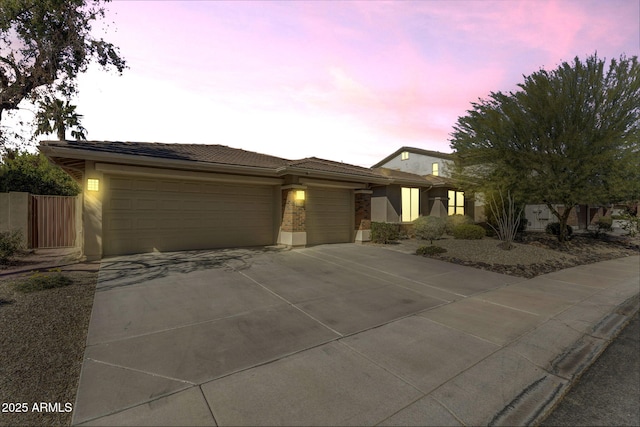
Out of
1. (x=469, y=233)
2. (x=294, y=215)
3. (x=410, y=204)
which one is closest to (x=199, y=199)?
(x=294, y=215)

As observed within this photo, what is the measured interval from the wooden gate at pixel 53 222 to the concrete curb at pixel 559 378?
52.7 ft

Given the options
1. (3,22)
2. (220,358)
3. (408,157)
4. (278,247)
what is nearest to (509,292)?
(220,358)

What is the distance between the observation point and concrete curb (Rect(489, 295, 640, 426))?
2863 mm

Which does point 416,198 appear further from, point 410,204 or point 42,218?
point 42,218

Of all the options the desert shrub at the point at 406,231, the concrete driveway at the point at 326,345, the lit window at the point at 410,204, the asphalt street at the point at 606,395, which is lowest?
the asphalt street at the point at 606,395

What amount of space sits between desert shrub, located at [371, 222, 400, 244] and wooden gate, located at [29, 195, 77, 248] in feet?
43.8

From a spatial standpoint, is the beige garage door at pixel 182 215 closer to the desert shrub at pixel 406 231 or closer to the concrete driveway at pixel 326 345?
the concrete driveway at pixel 326 345

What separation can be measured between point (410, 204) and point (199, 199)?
13.2 m

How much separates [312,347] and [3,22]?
13.9 metres

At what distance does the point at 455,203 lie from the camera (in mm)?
21188

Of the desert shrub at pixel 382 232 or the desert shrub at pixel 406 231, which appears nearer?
the desert shrub at pixel 382 232

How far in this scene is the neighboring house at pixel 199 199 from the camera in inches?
Result: 355

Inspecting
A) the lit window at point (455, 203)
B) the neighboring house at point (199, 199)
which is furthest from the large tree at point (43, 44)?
the lit window at point (455, 203)

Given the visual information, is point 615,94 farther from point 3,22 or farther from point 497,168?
point 3,22
